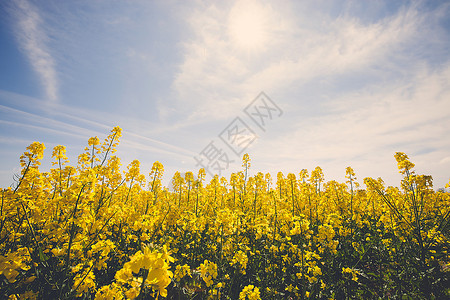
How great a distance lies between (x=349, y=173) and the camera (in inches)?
271

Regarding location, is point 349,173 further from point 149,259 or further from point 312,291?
point 149,259

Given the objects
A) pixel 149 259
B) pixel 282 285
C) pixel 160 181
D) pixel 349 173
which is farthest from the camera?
pixel 349 173

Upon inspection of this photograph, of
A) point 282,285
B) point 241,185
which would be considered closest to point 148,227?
point 282,285

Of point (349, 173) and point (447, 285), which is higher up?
point (349, 173)

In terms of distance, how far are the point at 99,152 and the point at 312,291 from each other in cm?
437

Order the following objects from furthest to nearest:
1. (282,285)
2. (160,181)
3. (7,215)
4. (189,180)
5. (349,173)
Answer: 1. (189,180)
2. (349,173)
3. (160,181)
4. (282,285)
5. (7,215)

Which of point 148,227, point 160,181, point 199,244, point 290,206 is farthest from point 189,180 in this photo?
point 148,227

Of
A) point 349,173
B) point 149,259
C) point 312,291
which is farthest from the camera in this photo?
point 349,173

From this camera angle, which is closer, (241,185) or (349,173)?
(349,173)

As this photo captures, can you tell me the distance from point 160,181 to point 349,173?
20.6ft

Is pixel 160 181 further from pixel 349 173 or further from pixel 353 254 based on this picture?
pixel 349 173

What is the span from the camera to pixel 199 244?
4613mm

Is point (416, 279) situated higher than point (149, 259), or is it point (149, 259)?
point (149, 259)

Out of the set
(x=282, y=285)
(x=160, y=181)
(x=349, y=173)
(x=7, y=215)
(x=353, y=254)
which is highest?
(x=349, y=173)
